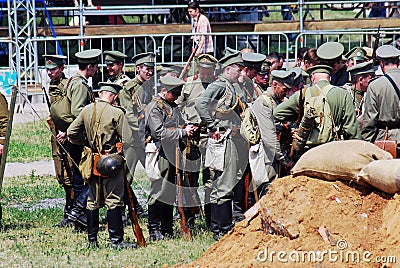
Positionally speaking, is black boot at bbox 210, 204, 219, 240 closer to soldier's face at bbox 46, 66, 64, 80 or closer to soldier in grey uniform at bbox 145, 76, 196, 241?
soldier in grey uniform at bbox 145, 76, 196, 241

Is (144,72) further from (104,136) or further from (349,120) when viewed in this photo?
(349,120)

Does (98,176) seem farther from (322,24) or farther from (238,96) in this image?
(322,24)

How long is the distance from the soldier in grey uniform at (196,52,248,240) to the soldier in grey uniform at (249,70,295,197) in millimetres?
175

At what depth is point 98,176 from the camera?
29.2ft

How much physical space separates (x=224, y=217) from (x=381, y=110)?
2.12m

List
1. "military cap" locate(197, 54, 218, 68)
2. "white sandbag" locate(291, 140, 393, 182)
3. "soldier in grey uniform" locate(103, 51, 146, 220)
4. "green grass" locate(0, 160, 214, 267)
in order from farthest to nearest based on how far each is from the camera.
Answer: "soldier in grey uniform" locate(103, 51, 146, 220), "military cap" locate(197, 54, 218, 68), "green grass" locate(0, 160, 214, 267), "white sandbag" locate(291, 140, 393, 182)

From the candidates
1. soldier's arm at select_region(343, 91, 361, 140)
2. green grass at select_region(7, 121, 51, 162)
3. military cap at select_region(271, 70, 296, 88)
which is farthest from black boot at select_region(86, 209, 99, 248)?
green grass at select_region(7, 121, 51, 162)

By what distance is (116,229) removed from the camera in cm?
902

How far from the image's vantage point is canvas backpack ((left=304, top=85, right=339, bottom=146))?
28.2 ft

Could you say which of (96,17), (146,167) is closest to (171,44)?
(96,17)

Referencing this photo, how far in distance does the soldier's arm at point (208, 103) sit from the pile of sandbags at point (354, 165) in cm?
207

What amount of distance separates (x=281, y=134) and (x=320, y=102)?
3.13ft

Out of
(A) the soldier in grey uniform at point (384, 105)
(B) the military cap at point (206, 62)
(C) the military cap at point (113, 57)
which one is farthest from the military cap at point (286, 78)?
(C) the military cap at point (113, 57)

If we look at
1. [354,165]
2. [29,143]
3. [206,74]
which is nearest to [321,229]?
[354,165]
